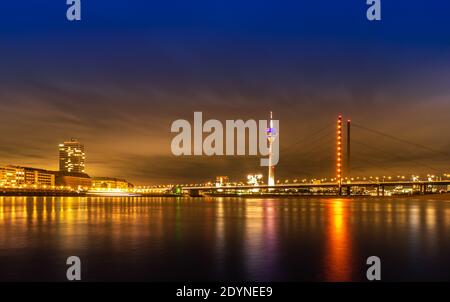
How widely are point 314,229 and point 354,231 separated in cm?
225

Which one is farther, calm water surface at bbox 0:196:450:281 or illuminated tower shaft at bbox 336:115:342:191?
illuminated tower shaft at bbox 336:115:342:191

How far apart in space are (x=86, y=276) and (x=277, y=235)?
12108 millimetres

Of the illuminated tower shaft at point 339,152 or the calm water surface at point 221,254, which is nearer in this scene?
the calm water surface at point 221,254

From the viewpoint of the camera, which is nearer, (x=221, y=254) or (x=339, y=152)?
(x=221, y=254)

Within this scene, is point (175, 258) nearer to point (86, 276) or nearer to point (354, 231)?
point (86, 276)

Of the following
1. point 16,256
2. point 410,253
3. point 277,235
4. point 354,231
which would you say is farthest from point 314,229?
point 16,256

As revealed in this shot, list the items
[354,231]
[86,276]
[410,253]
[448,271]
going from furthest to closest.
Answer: [354,231] → [410,253] → [448,271] → [86,276]

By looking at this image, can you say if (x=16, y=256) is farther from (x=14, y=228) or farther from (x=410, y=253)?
(x=410, y=253)

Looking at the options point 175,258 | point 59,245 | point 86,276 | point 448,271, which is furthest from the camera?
point 59,245
